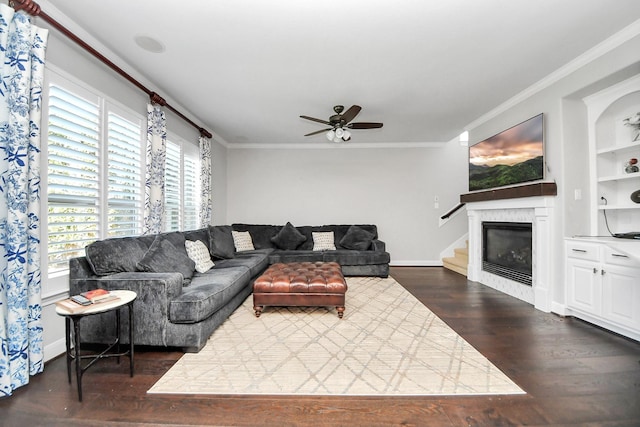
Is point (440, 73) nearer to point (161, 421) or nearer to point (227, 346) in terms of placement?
point (227, 346)

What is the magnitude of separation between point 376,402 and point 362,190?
4.77 m

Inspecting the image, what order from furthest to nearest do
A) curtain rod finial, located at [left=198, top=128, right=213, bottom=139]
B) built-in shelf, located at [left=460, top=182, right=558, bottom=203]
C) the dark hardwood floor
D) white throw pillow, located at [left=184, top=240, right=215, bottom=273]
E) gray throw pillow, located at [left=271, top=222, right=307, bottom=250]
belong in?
gray throw pillow, located at [left=271, top=222, right=307, bottom=250]
curtain rod finial, located at [left=198, top=128, right=213, bottom=139]
white throw pillow, located at [left=184, top=240, right=215, bottom=273]
built-in shelf, located at [left=460, top=182, right=558, bottom=203]
the dark hardwood floor

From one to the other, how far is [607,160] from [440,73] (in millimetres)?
2146

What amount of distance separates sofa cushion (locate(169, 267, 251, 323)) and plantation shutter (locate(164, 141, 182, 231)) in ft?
4.47

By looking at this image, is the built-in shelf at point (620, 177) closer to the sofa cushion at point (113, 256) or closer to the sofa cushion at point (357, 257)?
the sofa cushion at point (357, 257)

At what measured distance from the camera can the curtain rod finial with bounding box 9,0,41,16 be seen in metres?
1.81

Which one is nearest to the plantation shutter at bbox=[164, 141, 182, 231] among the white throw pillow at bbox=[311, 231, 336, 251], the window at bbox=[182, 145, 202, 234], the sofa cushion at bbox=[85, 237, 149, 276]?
the window at bbox=[182, 145, 202, 234]

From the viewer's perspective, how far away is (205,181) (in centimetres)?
474

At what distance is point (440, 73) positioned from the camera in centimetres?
302

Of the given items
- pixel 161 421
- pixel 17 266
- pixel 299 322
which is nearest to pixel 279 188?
pixel 299 322

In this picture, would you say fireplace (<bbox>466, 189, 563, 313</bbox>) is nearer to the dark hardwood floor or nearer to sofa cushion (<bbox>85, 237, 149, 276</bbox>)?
the dark hardwood floor

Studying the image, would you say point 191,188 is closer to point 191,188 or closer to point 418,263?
point 191,188

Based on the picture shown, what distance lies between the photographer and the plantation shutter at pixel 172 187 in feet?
12.6

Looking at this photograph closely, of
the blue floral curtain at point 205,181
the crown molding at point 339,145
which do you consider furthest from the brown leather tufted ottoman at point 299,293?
the crown molding at point 339,145
